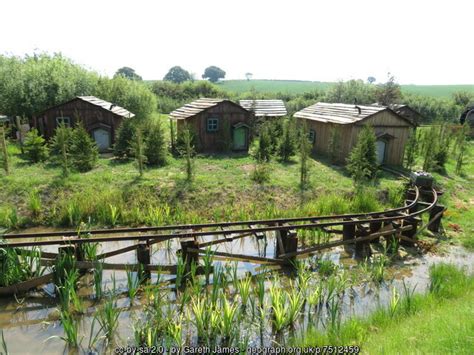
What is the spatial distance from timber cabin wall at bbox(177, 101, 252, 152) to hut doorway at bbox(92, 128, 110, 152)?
4.70 meters

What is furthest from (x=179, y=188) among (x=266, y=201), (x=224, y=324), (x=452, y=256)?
(x=452, y=256)

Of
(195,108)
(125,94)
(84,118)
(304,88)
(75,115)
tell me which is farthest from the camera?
(304,88)

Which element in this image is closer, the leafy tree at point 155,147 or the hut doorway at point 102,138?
the leafy tree at point 155,147

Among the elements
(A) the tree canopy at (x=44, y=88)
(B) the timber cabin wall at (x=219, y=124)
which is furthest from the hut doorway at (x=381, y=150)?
(A) the tree canopy at (x=44, y=88)

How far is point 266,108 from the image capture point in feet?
94.1

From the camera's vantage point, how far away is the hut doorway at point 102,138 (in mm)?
22062

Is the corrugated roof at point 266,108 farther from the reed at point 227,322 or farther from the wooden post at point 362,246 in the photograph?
the reed at point 227,322

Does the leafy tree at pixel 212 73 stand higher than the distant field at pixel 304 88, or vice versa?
the leafy tree at pixel 212 73

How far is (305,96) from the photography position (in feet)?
182

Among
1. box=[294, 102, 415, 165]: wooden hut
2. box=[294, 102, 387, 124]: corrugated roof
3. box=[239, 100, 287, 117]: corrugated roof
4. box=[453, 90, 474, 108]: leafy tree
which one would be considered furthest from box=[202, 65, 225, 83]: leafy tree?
box=[294, 102, 415, 165]: wooden hut

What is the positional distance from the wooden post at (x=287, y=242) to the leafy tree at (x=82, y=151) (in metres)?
11.6

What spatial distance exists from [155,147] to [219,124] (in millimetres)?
5765

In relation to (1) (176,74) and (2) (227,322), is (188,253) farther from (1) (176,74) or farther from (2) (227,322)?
(1) (176,74)

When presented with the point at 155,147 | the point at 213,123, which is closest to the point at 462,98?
the point at 213,123
